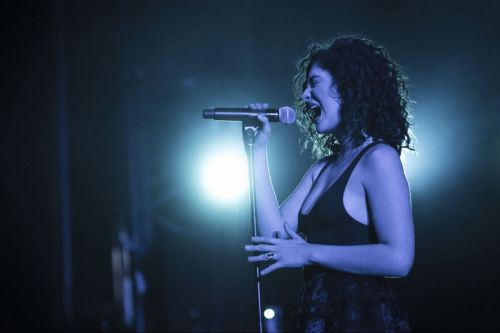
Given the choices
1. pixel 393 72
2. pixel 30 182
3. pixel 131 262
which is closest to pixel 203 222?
pixel 131 262

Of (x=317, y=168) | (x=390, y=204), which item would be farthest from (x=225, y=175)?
(x=390, y=204)

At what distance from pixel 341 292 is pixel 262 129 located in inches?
24.6

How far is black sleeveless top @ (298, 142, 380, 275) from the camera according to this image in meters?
1.36

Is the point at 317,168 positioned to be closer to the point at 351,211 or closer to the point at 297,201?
the point at 297,201

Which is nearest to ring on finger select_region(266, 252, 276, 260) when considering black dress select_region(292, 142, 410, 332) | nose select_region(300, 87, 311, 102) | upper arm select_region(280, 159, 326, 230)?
black dress select_region(292, 142, 410, 332)

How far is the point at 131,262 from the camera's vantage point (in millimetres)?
3998

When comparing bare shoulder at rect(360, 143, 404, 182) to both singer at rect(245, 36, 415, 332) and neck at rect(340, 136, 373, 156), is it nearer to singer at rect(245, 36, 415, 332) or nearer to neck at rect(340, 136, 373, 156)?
singer at rect(245, 36, 415, 332)

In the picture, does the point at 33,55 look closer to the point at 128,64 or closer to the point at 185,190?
the point at 128,64

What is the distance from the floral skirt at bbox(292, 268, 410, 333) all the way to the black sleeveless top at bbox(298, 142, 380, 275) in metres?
0.09

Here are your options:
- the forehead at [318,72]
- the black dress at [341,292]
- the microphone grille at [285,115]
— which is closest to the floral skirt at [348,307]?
the black dress at [341,292]

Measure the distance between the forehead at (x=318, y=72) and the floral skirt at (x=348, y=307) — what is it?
0.65 meters

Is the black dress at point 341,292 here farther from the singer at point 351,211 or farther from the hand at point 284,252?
the hand at point 284,252

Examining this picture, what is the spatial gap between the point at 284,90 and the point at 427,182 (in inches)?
53.3

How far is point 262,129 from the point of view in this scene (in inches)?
67.2
